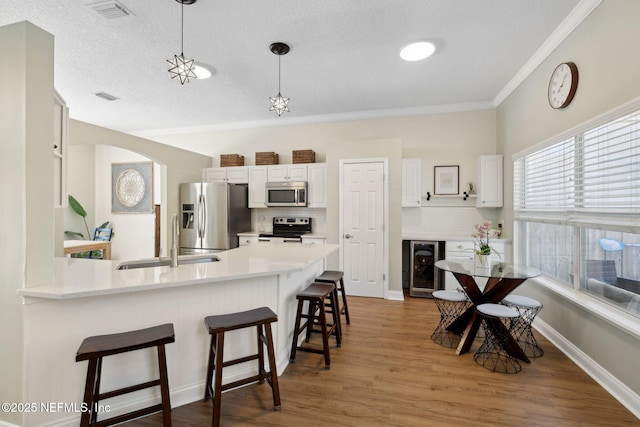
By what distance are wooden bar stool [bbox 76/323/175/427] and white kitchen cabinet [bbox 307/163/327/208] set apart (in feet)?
11.1

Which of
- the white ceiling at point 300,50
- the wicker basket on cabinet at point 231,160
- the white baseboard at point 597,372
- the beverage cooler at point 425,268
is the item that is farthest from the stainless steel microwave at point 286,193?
the white baseboard at point 597,372

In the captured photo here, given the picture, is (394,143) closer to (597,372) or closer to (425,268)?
(425,268)

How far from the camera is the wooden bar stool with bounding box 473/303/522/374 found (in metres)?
2.34

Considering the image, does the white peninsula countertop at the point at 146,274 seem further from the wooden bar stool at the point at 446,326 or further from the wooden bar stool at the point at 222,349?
Answer: the wooden bar stool at the point at 446,326

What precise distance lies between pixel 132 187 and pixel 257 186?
2733 millimetres

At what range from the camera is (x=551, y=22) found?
2.56m

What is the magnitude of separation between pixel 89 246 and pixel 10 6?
2661 millimetres

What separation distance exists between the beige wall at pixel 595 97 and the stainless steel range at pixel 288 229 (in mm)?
3266

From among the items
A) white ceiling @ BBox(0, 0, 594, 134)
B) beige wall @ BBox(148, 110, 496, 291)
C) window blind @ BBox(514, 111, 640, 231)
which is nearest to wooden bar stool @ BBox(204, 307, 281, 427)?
white ceiling @ BBox(0, 0, 594, 134)

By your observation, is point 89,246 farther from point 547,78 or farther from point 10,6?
point 547,78

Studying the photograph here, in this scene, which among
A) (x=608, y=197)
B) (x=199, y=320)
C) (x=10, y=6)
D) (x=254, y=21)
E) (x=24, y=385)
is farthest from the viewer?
(x=254, y=21)

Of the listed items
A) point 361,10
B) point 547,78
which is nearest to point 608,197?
point 547,78

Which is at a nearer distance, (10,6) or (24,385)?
(24,385)

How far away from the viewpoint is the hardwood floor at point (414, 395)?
1.77 metres
